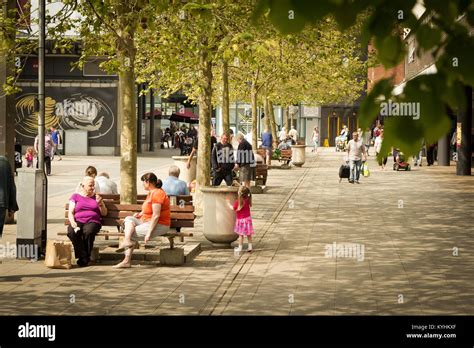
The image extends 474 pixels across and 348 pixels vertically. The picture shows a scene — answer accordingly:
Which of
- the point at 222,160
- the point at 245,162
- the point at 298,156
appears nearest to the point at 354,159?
the point at 245,162

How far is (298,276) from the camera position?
43.0 ft

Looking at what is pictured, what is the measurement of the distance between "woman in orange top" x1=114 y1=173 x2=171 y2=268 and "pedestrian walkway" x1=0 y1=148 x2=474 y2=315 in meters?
0.44

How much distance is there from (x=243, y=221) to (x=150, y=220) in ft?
6.38

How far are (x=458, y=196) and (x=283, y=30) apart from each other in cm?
2517

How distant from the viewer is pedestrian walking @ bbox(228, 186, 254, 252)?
15672 mm

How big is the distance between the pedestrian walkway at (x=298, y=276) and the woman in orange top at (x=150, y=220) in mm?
443

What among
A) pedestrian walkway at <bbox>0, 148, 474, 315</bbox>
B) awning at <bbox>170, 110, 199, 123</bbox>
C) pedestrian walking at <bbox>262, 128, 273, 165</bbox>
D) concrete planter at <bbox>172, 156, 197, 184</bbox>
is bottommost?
pedestrian walkway at <bbox>0, 148, 474, 315</bbox>

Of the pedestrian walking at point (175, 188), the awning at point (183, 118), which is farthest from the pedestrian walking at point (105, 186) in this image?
the awning at point (183, 118)

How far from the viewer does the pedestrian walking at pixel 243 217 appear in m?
15.7

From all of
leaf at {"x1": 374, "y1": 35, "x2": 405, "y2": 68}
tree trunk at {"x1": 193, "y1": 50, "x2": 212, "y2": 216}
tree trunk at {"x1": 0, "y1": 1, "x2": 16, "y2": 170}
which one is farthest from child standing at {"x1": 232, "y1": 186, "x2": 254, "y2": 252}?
leaf at {"x1": 374, "y1": 35, "x2": 405, "y2": 68}

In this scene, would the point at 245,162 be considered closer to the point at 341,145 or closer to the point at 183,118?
the point at 183,118

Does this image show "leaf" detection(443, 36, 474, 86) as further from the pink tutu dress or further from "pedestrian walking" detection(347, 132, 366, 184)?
"pedestrian walking" detection(347, 132, 366, 184)

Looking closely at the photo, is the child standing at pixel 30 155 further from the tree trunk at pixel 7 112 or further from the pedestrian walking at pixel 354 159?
the tree trunk at pixel 7 112
